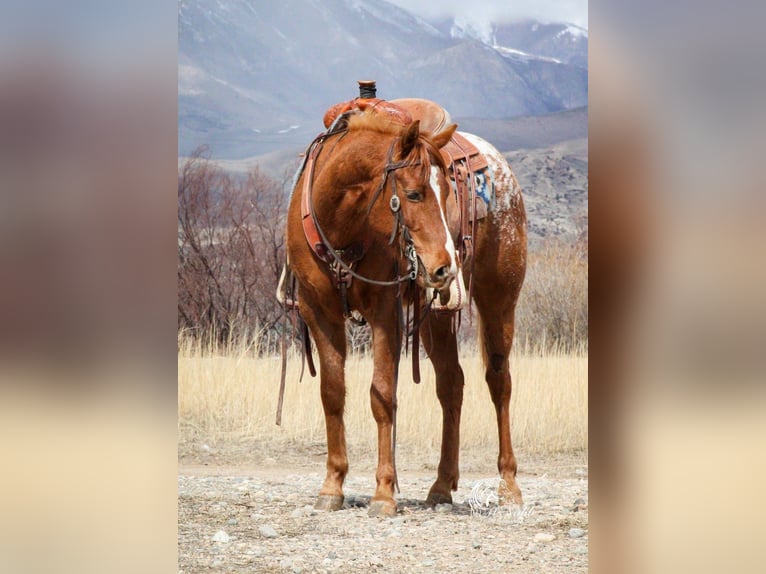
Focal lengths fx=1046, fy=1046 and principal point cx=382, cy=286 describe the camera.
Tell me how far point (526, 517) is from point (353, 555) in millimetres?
1064

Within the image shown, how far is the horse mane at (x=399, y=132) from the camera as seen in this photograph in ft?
13.5

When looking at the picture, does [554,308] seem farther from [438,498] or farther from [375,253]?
[375,253]

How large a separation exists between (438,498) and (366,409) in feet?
7.67

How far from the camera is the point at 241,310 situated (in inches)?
369

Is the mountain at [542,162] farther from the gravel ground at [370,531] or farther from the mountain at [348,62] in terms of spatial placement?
the gravel ground at [370,531]

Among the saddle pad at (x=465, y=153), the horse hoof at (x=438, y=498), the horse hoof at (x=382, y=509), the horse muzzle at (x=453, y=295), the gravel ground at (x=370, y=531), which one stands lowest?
the gravel ground at (x=370, y=531)

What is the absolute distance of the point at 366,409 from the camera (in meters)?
7.11

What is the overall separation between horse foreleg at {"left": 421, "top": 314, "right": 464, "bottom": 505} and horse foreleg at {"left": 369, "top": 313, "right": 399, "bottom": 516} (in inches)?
20.0

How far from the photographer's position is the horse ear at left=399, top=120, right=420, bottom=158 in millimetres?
4102

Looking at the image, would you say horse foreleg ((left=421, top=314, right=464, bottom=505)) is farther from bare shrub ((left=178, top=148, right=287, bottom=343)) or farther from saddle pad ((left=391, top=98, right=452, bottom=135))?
bare shrub ((left=178, top=148, right=287, bottom=343))

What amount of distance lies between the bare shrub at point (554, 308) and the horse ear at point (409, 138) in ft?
15.2

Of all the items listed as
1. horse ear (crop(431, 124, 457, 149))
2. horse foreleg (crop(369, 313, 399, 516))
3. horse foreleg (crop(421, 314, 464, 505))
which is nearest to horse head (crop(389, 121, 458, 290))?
horse ear (crop(431, 124, 457, 149))

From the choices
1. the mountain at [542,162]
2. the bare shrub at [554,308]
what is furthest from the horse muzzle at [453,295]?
the mountain at [542,162]
